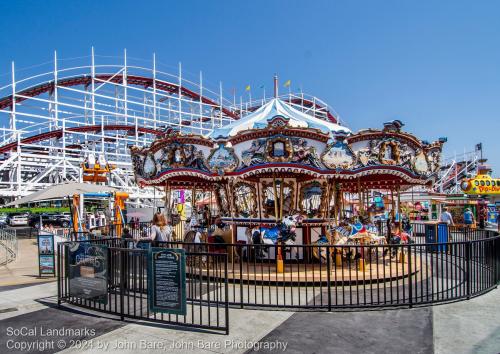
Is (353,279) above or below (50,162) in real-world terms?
below

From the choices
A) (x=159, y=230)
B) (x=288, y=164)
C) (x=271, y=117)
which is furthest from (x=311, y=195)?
(x=159, y=230)

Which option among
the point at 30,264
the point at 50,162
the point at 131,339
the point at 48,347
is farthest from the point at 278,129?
the point at 50,162

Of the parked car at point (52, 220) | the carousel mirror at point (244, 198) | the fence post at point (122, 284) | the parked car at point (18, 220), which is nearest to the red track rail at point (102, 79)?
the parked car at point (18, 220)

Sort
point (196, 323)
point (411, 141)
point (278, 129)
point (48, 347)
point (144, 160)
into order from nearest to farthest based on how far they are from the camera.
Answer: point (48, 347) < point (196, 323) < point (278, 129) < point (411, 141) < point (144, 160)

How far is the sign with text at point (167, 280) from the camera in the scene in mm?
5426

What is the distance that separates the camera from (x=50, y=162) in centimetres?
2994

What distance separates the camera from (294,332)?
17.6 feet

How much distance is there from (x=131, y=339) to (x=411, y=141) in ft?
26.0

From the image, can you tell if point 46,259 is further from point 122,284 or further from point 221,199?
point 221,199

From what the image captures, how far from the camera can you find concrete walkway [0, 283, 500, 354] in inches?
191

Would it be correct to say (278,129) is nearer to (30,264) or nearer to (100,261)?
(100,261)

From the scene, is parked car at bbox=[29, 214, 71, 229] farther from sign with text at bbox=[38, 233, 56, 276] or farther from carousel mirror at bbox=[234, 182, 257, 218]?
sign with text at bbox=[38, 233, 56, 276]

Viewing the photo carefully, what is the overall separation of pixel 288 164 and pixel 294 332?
455cm

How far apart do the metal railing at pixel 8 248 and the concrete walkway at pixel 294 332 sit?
724cm
